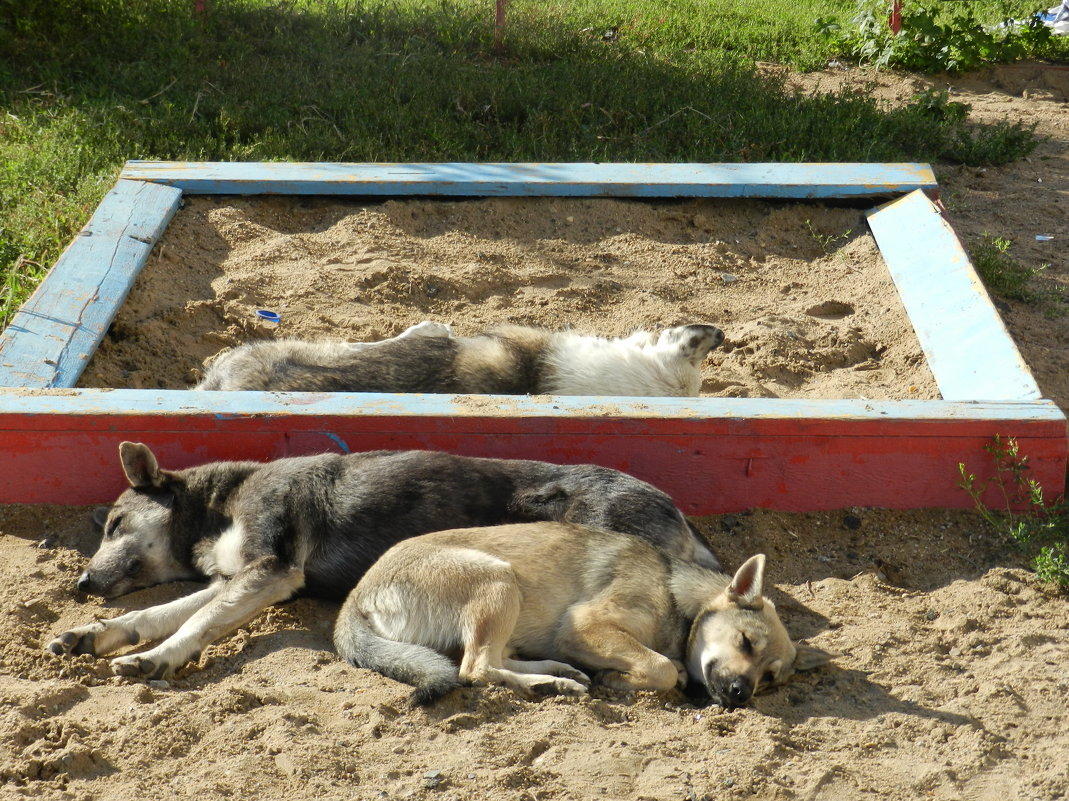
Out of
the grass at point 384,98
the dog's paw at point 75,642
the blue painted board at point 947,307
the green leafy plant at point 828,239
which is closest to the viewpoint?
the dog's paw at point 75,642

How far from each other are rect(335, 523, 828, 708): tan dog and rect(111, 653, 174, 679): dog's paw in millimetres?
564

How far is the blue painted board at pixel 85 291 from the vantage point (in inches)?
190

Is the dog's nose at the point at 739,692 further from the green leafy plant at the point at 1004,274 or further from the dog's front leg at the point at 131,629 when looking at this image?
the green leafy plant at the point at 1004,274

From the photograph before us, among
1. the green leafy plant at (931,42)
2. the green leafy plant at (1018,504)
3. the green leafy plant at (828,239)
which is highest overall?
the green leafy plant at (931,42)

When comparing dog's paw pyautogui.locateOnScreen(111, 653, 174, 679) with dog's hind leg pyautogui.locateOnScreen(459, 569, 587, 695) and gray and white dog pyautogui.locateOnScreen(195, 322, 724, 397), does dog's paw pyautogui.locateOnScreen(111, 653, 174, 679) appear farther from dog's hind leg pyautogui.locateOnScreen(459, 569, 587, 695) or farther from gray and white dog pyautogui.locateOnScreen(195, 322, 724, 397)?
gray and white dog pyautogui.locateOnScreen(195, 322, 724, 397)

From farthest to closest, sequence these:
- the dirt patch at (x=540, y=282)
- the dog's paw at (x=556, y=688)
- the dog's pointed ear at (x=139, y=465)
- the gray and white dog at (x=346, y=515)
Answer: the dirt patch at (x=540, y=282), the dog's pointed ear at (x=139, y=465), the gray and white dog at (x=346, y=515), the dog's paw at (x=556, y=688)

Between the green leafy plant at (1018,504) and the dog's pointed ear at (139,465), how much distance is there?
10.0 feet

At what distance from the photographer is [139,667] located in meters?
3.56

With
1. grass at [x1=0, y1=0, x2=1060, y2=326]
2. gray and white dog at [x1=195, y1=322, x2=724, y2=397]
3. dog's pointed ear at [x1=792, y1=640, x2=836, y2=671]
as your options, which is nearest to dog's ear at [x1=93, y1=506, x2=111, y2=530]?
gray and white dog at [x1=195, y1=322, x2=724, y2=397]

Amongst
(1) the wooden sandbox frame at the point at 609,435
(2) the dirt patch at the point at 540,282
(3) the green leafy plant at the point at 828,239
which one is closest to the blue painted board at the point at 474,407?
(1) the wooden sandbox frame at the point at 609,435

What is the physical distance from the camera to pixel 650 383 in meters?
5.42

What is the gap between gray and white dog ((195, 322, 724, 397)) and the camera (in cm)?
491

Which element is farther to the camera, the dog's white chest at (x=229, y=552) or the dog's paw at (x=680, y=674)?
the dog's white chest at (x=229, y=552)

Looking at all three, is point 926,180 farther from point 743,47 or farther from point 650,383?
point 743,47
